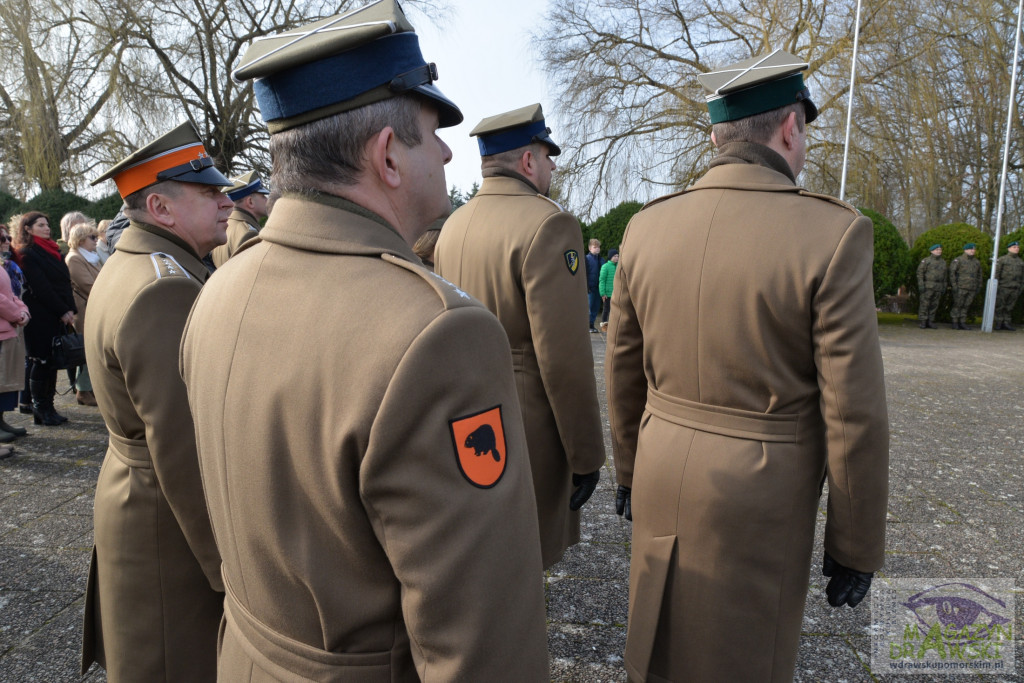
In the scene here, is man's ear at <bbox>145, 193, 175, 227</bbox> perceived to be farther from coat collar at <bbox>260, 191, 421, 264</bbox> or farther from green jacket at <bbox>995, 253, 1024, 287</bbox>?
green jacket at <bbox>995, 253, 1024, 287</bbox>

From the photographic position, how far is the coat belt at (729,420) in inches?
74.3

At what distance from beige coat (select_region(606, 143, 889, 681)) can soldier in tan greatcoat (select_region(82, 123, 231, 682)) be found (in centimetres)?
132

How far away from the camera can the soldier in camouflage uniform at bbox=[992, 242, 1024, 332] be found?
1534cm

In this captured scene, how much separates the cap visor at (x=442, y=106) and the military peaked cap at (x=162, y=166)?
1.45 m

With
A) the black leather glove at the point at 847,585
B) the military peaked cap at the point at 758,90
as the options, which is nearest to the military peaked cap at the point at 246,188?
the military peaked cap at the point at 758,90

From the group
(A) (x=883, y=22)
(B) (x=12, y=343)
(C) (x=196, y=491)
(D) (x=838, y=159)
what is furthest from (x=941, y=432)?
(A) (x=883, y=22)

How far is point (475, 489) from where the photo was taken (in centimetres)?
93

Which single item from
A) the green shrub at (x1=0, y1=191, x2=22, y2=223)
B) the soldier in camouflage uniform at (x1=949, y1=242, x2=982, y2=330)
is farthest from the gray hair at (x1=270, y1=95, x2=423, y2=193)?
the soldier in camouflage uniform at (x1=949, y1=242, x2=982, y2=330)

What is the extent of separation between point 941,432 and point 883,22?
542 inches

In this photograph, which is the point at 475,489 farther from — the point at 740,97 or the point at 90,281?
the point at 90,281

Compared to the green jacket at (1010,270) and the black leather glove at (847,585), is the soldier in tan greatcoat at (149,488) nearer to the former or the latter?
the black leather glove at (847,585)

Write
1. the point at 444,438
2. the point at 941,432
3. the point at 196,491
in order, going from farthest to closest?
the point at 941,432
the point at 196,491
the point at 444,438

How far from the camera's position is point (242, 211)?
610cm

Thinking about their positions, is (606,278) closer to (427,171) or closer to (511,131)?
(511,131)
